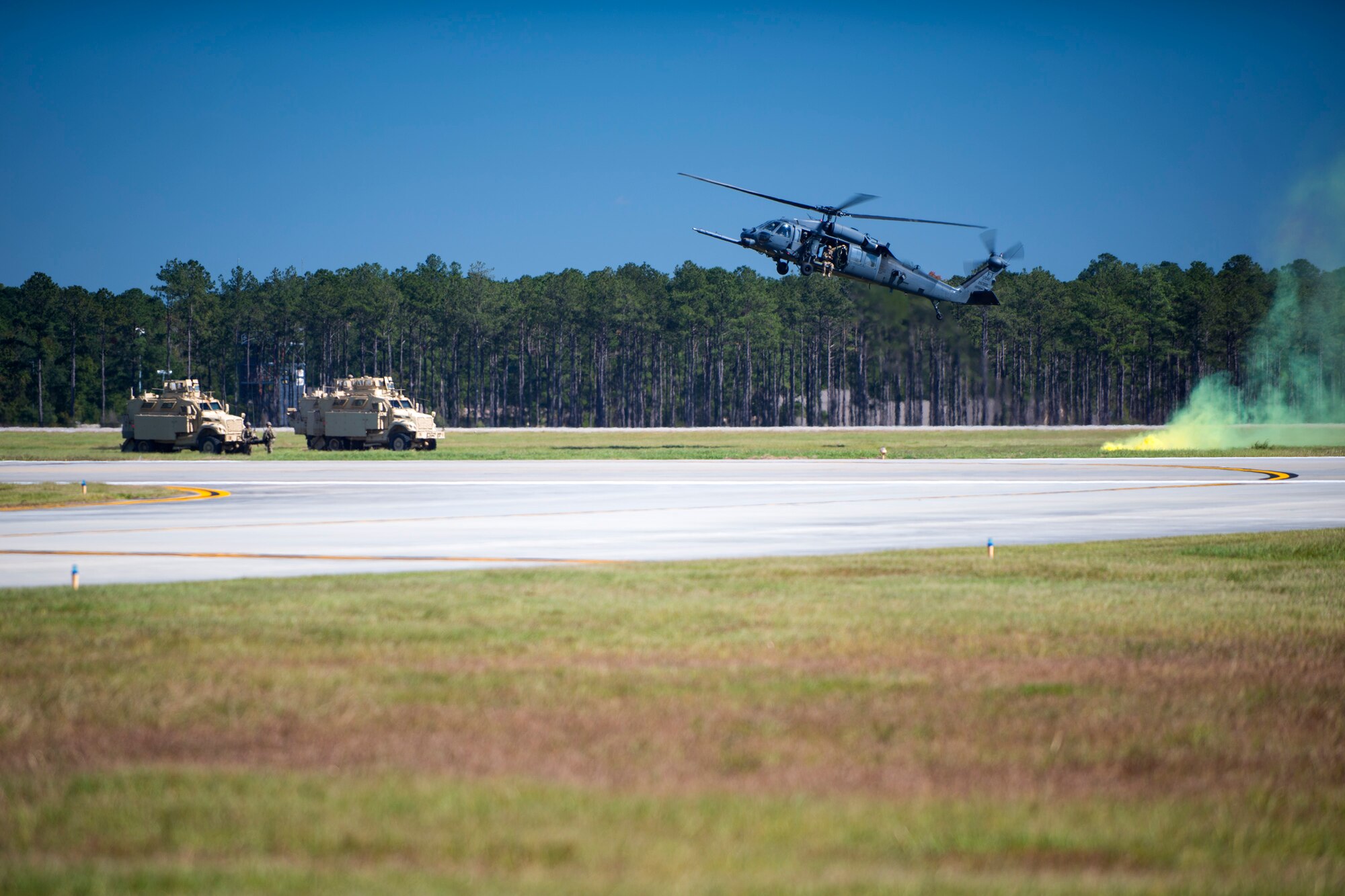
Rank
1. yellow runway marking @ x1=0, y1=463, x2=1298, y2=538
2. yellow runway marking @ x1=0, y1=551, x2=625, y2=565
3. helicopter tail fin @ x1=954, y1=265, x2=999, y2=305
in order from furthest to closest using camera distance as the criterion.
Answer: helicopter tail fin @ x1=954, y1=265, x2=999, y2=305 < yellow runway marking @ x1=0, y1=463, x2=1298, y2=538 < yellow runway marking @ x1=0, y1=551, x2=625, y2=565

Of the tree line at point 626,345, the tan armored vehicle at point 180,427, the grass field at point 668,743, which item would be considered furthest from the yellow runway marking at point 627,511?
the tree line at point 626,345

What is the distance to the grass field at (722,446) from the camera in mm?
54562

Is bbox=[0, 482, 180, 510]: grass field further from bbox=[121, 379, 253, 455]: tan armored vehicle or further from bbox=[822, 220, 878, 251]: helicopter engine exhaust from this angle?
bbox=[822, 220, 878, 251]: helicopter engine exhaust

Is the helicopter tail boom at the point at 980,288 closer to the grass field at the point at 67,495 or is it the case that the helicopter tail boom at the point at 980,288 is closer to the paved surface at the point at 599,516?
the paved surface at the point at 599,516

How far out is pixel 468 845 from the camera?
5.79m

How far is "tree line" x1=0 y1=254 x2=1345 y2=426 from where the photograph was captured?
14138 centimetres

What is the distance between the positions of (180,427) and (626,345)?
102 meters

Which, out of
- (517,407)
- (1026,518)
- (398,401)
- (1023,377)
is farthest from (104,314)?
(1026,518)

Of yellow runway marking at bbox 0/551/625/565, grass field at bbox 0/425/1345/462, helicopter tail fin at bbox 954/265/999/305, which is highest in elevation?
helicopter tail fin at bbox 954/265/999/305

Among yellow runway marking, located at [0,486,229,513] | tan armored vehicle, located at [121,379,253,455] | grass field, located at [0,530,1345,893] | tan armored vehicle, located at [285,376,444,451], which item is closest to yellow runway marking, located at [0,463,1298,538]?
yellow runway marking, located at [0,486,229,513]

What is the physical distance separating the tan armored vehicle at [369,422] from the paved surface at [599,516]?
20.5 metres

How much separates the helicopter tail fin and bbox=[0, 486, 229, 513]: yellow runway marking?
43.9 meters

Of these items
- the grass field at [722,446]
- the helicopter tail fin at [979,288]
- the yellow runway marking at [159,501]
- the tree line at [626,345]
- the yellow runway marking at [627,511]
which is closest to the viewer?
the yellow runway marking at [627,511]

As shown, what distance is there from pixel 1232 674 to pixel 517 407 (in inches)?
5857
